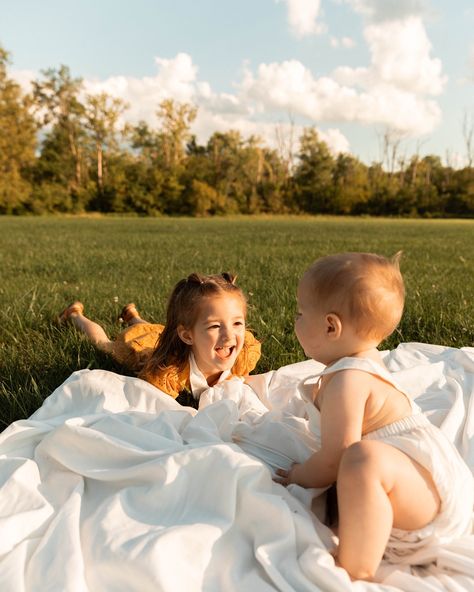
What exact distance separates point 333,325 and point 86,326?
2.83m

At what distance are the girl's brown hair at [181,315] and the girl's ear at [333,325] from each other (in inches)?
53.8

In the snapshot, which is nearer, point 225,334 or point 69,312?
point 225,334

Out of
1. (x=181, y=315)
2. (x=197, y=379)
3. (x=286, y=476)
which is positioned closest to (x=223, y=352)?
(x=197, y=379)

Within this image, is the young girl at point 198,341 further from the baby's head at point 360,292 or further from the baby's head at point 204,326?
the baby's head at point 360,292

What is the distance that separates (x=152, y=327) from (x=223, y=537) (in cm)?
233

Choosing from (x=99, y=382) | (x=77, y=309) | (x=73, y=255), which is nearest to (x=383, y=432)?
(x=99, y=382)

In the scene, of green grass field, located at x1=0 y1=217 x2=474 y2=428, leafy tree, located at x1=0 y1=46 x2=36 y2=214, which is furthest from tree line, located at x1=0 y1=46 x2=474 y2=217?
green grass field, located at x1=0 y1=217 x2=474 y2=428

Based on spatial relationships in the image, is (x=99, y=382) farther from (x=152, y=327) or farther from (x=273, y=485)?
(x=273, y=485)

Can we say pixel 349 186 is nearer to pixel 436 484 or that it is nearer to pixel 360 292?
pixel 360 292

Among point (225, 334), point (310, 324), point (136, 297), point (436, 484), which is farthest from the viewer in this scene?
point (136, 297)

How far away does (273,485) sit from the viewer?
Answer: 208cm

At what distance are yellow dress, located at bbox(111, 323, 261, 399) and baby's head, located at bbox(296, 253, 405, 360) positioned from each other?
4.94 ft

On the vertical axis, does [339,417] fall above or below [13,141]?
below

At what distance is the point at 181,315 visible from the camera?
11.3 feet
